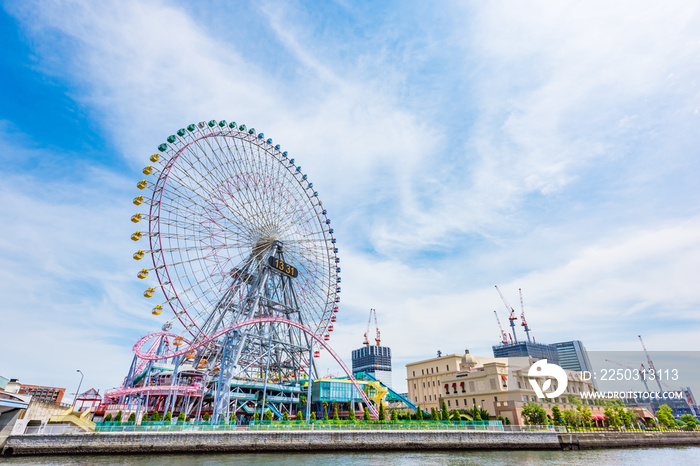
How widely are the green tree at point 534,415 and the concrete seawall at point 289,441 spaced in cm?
A: 766

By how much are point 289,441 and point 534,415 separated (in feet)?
142

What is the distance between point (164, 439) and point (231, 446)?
6.22 metres

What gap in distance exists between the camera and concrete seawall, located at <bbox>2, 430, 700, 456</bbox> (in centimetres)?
3419

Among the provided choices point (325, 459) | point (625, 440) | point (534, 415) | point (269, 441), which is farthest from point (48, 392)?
point (625, 440)

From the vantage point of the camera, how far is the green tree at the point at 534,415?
6028cm

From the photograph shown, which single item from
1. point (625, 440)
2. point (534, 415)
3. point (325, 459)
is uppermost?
point (534, 415)

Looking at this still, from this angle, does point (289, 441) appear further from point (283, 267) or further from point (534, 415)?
point (534, 415)

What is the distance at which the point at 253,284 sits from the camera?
63.1 m

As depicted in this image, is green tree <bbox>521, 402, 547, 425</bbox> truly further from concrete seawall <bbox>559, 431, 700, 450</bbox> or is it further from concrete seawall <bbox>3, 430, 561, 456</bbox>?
concrete seawall <bbox>3, 430, 561, 456</bbox>

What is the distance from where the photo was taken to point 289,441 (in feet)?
128

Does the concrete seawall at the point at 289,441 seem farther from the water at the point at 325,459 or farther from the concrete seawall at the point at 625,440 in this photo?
the water at the point at 325,459

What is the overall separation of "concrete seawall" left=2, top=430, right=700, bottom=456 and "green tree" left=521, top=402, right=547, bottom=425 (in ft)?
25.1

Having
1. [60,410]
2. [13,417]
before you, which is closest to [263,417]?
[60,410]

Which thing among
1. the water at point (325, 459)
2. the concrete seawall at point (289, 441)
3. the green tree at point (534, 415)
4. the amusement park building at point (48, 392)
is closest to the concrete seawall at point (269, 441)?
the concrete seawall at point (289, 441)
